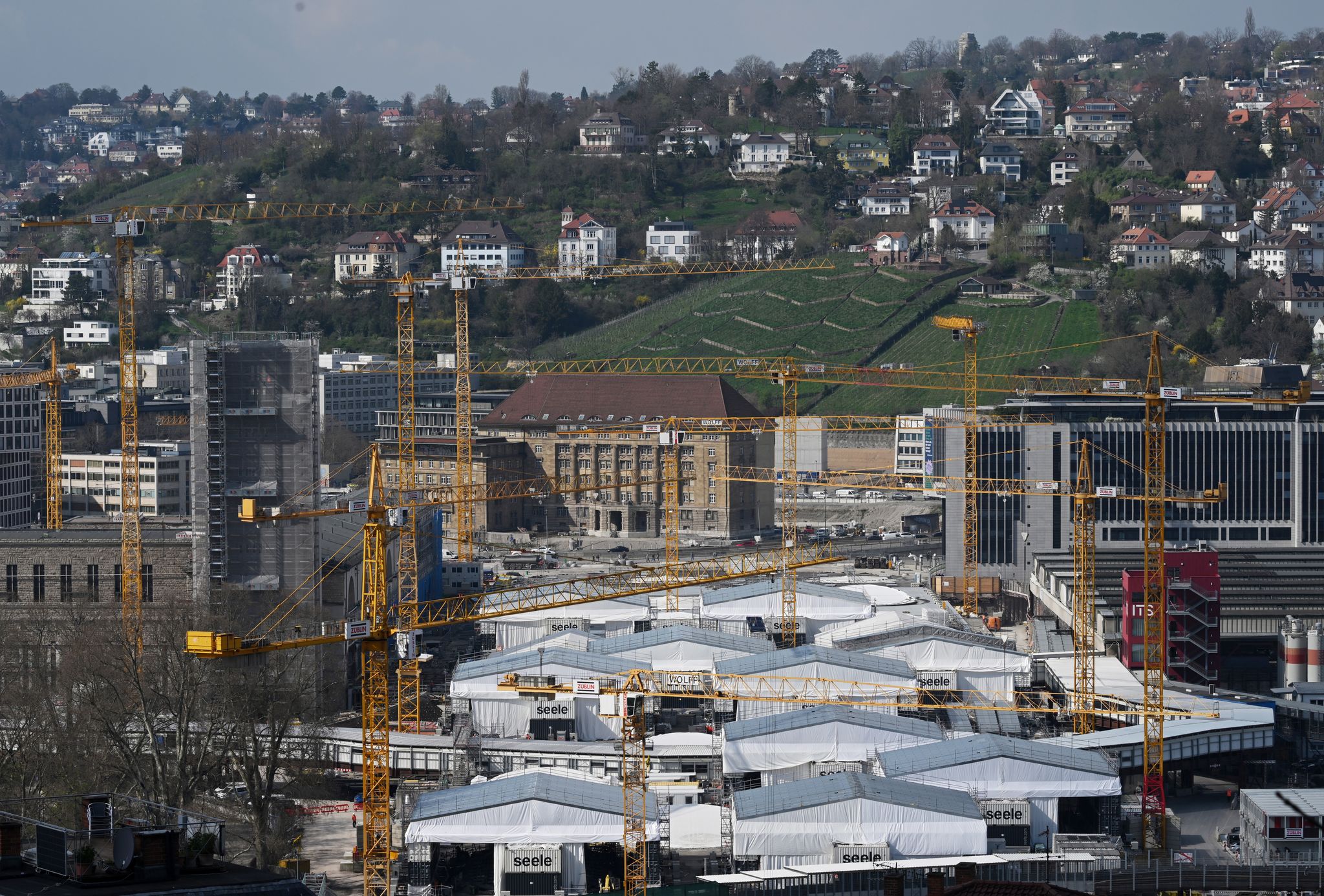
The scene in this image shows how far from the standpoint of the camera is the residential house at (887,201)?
97625 mm

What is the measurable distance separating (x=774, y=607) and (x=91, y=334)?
50.3 meters

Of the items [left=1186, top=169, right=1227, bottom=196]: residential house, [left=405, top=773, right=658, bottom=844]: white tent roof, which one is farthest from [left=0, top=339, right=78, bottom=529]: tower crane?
[left=1186, top=169, right=1227, bottom=196]: residential house

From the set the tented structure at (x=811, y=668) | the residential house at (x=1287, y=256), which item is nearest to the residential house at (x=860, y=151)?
the residential house at (x=1287, y=256)

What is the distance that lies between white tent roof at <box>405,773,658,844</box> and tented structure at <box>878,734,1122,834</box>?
12.9 feet

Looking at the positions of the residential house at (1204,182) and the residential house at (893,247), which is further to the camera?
the residential house at (1204,182)

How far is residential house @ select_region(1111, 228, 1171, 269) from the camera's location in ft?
275

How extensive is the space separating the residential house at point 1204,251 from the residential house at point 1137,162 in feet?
45.9

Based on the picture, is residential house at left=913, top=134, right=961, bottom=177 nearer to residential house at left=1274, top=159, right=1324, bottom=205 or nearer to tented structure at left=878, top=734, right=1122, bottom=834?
residential house at left=1274, top=159, right=1324, bottom=205

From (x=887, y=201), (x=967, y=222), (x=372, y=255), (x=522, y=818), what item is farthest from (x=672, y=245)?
(x=522, y=818)

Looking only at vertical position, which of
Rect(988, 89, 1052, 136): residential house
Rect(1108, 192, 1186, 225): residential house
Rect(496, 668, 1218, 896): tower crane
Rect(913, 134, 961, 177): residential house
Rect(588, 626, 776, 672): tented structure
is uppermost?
Rect(988, 89, 1052, 136): residential house

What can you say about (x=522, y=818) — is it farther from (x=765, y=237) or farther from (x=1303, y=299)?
(x=765, y=237)

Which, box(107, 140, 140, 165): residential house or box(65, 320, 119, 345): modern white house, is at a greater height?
box(107, 140, 140, 165): residential house

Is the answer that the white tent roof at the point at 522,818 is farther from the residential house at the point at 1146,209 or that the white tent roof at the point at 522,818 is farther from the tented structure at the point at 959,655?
the residential house at the point at 1146,209

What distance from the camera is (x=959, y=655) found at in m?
35.4
